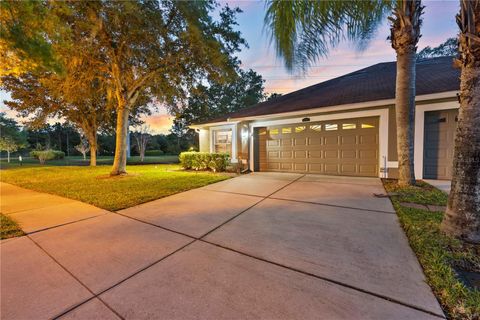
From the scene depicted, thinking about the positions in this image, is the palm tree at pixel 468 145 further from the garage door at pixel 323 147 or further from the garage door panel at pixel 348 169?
the garage door panel at pixel 348 169

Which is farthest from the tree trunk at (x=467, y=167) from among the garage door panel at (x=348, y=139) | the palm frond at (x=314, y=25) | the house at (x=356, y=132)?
the garage door panel at (x=348, y=139)

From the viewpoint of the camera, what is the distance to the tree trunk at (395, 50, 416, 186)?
502 centimetres

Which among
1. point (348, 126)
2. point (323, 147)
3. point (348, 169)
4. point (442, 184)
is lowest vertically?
point (442, 184)

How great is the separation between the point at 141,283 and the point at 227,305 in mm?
906

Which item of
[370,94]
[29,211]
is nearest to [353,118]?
[370,94]

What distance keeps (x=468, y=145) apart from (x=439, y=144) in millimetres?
5074

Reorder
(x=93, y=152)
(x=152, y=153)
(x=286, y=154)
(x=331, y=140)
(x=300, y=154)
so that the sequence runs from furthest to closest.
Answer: (x=152, y=153), (x=93, y=152), (x=286, y=154), (x=300, y=154), (x=331, y=140)

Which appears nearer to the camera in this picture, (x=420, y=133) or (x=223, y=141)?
(x=420, y=133)

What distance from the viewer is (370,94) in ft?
24.3

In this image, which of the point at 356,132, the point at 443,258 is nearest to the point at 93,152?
the point at 356,132

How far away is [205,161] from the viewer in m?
10.4

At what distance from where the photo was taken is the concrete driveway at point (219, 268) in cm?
162

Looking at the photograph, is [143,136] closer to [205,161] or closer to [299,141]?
[205,161]

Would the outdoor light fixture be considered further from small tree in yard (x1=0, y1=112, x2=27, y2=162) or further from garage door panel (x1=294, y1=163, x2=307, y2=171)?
small tree in yard (x1=0, y1=112, x2=27, y2=162)
